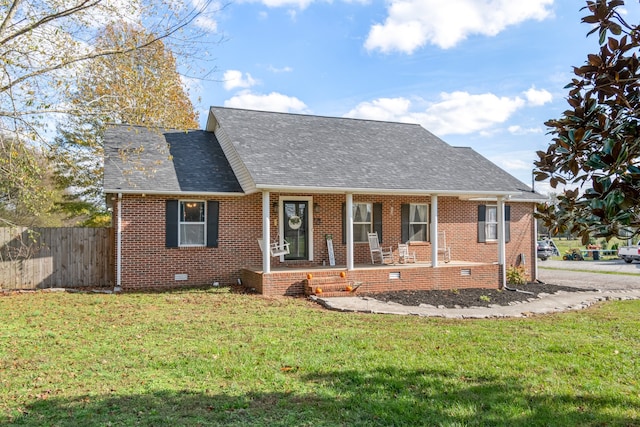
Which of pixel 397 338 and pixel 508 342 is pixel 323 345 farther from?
pixel 508 342

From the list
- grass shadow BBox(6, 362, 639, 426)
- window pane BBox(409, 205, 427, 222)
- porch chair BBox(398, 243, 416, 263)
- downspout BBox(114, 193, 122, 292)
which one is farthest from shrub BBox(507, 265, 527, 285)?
downspout BBox(114, 193, 122, 292)

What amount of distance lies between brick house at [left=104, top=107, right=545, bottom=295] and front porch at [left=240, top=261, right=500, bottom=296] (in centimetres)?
3

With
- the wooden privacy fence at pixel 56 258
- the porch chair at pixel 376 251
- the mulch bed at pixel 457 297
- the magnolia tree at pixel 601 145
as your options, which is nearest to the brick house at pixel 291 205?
the porch chair at pixel 376 251

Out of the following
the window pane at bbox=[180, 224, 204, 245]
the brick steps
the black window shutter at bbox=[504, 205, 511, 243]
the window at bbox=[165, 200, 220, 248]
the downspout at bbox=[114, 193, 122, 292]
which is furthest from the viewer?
the black window shutter at bbox=[504, 205, 511, 243]

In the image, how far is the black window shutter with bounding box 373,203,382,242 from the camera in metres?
14.9

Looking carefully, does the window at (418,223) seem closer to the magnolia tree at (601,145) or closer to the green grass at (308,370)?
the green grass at (308,370)

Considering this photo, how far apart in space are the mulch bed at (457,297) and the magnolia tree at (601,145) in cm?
826

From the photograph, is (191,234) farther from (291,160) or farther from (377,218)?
(377,218)

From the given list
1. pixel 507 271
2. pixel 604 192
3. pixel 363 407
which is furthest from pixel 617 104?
pixel 507 271

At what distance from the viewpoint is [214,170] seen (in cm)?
1418

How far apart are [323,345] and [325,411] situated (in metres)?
2.43

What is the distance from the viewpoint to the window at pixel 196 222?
13008 millimetres

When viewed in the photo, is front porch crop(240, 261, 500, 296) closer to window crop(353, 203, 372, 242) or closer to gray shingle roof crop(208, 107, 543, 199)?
window crop(353, 203, 372, 242)

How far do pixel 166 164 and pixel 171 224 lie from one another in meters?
2.09
